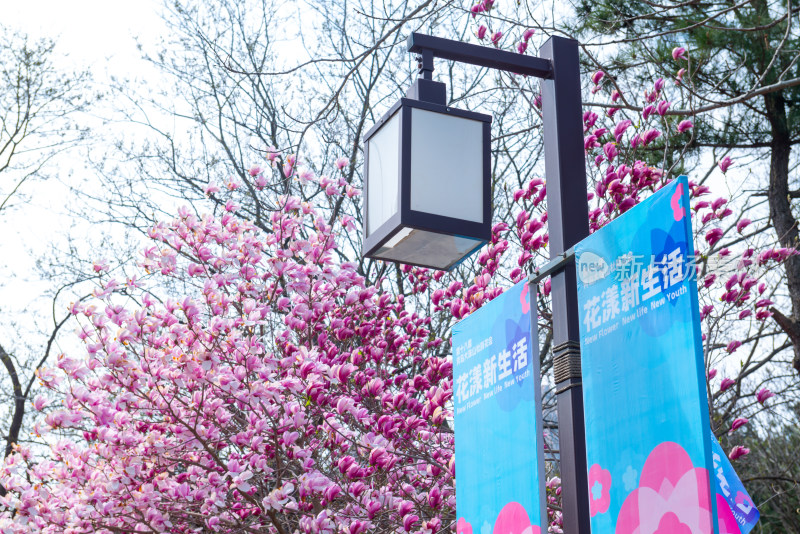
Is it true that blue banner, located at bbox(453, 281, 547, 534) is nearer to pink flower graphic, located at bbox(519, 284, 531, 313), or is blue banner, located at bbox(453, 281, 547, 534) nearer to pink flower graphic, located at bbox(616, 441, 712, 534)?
pink flower graphic, located at bbox(519, 284, 531, 313)

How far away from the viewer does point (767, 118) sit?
10.7 meters

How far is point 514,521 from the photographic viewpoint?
9.94 feet

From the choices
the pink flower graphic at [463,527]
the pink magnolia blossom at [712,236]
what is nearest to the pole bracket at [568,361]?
the pink flower graphic at [463,527]

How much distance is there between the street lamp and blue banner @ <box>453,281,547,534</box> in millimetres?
363

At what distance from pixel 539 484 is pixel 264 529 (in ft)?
13.1

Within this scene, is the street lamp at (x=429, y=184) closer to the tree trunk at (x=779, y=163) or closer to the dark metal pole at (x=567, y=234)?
the dark metal pole at (x=567, y=234)

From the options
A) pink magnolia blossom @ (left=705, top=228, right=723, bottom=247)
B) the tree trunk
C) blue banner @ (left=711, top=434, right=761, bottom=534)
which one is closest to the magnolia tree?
pink magnolia blossom @ (left=705, top=228, right=723, bottom=247)

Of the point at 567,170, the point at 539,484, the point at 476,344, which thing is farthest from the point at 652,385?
the point at 476,344

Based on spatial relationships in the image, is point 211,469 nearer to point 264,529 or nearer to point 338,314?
point 264,529

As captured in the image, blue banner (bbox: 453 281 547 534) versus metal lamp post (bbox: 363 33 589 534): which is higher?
metal lamp post (bbox: 363 33 589 534)

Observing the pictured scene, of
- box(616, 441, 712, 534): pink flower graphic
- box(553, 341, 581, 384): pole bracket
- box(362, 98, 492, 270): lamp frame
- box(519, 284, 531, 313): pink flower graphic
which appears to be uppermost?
box(362, 98, 492, 270): lamp frame

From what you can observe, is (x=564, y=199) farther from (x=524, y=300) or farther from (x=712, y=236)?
(x=712, y=236)

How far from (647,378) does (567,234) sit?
0.79 metres

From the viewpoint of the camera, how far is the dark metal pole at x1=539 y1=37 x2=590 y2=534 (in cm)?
266
